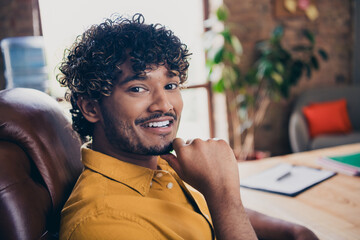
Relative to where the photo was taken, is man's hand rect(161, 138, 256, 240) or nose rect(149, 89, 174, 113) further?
nose rect(149, 89, 174, 113)

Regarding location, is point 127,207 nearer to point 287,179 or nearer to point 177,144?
point 177,144

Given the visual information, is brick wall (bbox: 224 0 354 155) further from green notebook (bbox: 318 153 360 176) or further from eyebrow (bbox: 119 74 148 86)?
eyebrow (bbox: 119 74 148 86)

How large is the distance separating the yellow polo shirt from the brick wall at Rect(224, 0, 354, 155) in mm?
3145

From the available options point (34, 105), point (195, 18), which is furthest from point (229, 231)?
point (195, 18)

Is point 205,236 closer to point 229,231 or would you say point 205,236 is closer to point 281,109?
point 229,231

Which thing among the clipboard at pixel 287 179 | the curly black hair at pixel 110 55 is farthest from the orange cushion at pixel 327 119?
the curly black hair at pixel 110 55

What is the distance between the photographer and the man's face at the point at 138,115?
900 mm

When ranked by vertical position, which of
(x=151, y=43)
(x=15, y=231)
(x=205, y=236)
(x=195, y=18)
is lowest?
(x=205, y=236)

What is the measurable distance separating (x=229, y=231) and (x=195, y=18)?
3.62 m

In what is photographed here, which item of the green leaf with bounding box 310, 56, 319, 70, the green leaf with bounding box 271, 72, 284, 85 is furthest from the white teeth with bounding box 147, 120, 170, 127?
the green leaf with bounding box 310, 56, 319, 70

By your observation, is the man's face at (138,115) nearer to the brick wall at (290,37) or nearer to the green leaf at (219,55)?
the green leaf at (219,55)

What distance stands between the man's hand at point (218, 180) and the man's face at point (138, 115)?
2.8 inches

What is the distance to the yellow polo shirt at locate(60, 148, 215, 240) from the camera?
697 millimetres

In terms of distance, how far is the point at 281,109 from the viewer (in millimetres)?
4316
